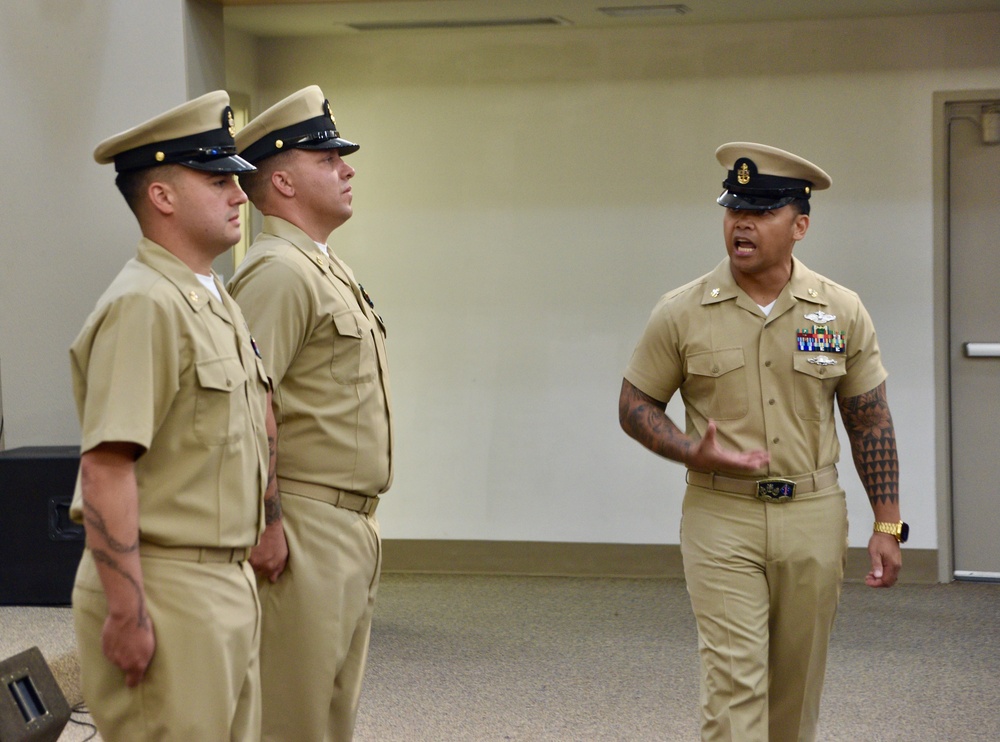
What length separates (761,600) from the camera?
2.60 m

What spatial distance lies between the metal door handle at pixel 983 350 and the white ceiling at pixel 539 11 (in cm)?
147

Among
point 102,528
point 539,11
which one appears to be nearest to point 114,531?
point 102,528

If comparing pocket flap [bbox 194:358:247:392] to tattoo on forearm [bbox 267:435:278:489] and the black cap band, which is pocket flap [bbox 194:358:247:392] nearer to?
tattoo on forearm [bbox 267:435:278:489]

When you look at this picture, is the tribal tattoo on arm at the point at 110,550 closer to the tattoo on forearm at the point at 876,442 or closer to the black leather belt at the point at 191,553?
the black leather belt at the point at 191,553

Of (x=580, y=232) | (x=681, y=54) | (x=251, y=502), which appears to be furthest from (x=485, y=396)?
(x=251, y=502)

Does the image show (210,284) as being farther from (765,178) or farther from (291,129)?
(765,178)

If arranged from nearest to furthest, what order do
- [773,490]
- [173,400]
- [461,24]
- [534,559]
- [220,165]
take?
[173,400] < [220,165] < [773,490] < [461,24] < [534,559]

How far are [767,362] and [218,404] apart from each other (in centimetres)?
130

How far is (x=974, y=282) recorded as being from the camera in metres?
5.23

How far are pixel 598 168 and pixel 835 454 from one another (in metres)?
2.92

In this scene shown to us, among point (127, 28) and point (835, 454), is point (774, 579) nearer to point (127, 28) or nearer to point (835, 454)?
point (835, 454)

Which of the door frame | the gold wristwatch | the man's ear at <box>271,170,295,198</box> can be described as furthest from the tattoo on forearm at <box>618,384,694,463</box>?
the door frame

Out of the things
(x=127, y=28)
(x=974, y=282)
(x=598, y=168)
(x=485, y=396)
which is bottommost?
(x=485, y=396)

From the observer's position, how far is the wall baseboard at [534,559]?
5.46 m
